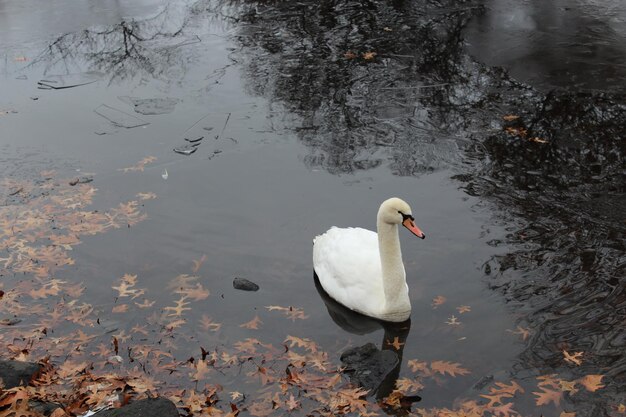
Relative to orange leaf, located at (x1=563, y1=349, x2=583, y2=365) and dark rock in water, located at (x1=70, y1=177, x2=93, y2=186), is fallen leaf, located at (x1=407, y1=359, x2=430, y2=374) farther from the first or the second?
dark rock in water, located at (x1=70, y1=177, x2=93, y2=186)

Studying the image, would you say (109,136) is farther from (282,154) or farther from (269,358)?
(269,358)

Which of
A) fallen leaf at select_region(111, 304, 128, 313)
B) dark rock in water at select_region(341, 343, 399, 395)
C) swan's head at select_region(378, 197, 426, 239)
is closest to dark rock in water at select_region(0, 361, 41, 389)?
fallen leaf at select_region(111, 304, 128, 313)

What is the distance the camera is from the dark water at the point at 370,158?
6.70 m

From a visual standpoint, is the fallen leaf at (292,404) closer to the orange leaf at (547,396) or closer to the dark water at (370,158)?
the dark water at (370,158)

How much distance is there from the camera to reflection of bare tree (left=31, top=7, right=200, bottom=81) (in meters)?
13.1

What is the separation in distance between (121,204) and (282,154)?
222 cm

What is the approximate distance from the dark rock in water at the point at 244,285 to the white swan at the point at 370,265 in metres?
0.64

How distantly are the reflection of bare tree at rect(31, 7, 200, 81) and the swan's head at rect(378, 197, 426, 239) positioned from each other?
278 inches

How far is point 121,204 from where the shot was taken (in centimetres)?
895

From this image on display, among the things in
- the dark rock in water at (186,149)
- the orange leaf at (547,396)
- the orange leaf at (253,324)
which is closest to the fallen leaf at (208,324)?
the orange leaf at (253,324)

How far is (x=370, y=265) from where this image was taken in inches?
275

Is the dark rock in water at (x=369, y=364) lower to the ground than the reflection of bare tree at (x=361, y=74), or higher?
lower

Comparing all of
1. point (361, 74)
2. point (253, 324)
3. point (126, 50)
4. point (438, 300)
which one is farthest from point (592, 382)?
point (126, 50)

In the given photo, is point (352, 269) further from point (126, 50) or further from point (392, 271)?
point (126, 50)
